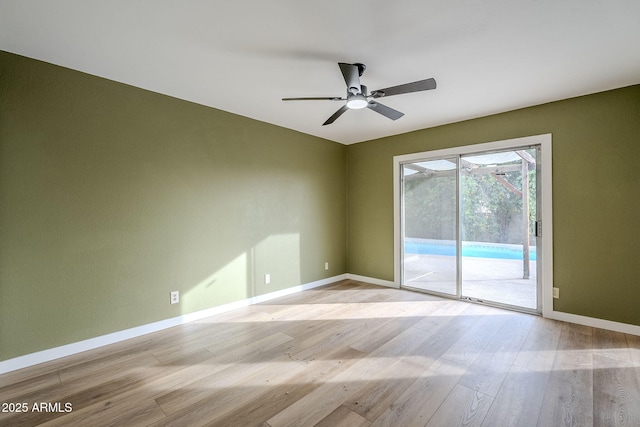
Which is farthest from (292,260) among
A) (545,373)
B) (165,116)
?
(545,373)

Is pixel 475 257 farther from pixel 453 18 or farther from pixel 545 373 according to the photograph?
pixel 453 18

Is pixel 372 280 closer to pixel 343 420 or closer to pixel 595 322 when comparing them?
pixel 595 322

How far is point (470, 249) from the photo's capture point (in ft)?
12.6

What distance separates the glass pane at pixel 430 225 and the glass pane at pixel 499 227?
0.16 m

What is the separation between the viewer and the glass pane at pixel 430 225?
4.00 meters

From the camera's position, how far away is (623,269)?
2793 mm

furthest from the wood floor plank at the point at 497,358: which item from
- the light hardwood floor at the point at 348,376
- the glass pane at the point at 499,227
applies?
the glass pane at the point at 499,227

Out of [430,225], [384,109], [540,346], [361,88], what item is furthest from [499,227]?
[361,88]

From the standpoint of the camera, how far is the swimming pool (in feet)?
11.5

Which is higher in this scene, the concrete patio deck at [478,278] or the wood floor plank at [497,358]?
the concrete patio deck at [478,278]

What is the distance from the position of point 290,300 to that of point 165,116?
2784mm

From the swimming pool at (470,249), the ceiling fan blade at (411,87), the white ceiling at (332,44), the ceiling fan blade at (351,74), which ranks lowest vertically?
the swimming pool at (470,249)

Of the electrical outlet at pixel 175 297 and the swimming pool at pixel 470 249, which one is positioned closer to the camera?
the electrical outlet at pixel 175 297

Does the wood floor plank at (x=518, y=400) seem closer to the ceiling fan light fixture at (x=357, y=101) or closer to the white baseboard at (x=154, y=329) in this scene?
the white baseboard at (x=154, y=329)
